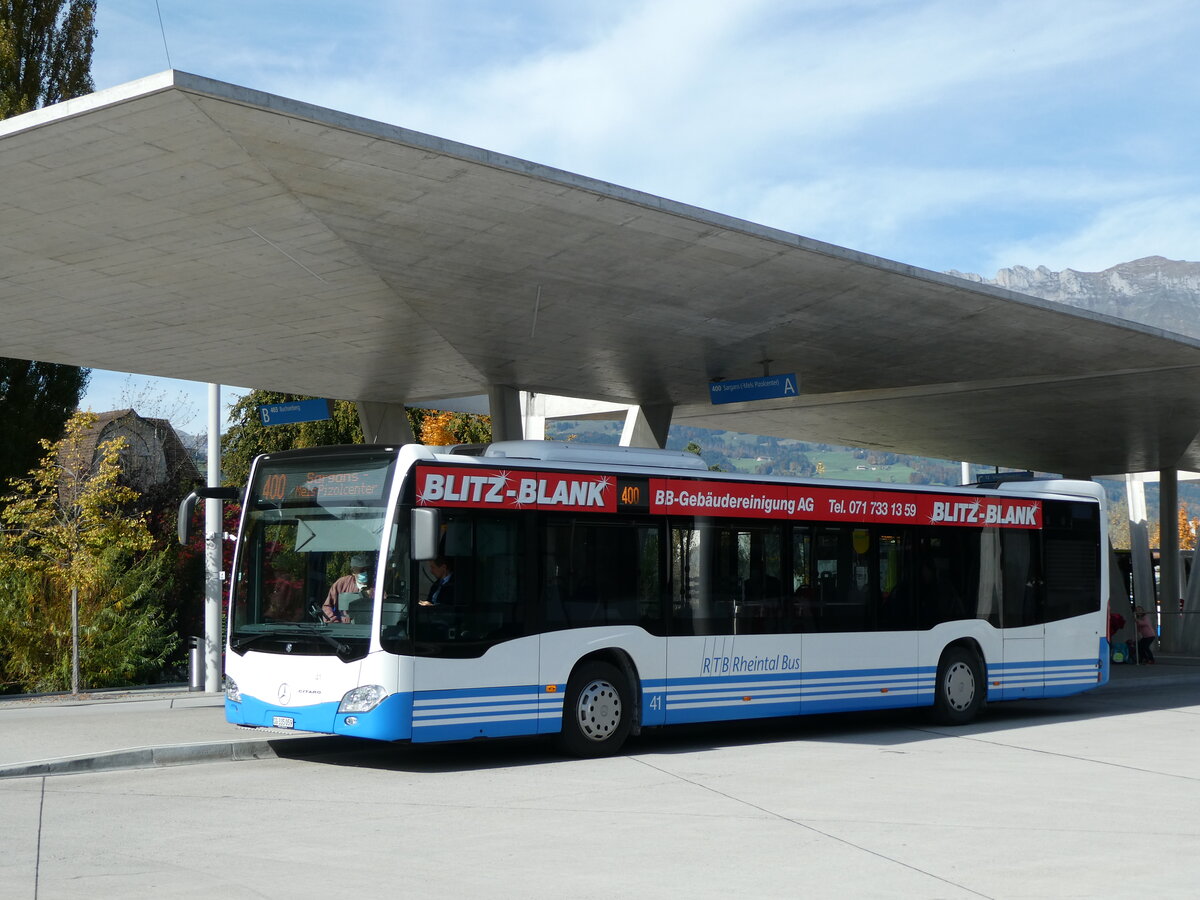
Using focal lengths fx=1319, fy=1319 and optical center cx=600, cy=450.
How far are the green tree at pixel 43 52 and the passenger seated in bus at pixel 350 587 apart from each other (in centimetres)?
1937

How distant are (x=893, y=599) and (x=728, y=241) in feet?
15.3

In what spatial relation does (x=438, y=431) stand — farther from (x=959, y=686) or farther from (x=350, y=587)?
(x=350, y=587)

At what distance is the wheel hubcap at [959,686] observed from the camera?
639 inches

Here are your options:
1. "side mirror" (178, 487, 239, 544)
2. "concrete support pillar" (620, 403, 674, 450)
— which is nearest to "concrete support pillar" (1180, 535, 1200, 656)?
"concrete support pillar" (620, 403, 674, 450)

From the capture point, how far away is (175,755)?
12.4 m

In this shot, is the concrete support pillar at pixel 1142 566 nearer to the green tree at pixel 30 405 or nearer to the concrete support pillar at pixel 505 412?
the concrete support pillar at pixel 505 412

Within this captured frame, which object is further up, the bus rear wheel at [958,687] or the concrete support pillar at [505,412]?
the concrete support pillar at [505,412]

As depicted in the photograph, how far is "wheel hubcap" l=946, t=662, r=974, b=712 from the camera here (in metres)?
16.2

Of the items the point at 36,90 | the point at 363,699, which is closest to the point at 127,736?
the point at 363,699

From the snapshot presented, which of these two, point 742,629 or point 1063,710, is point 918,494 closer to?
point 742,629

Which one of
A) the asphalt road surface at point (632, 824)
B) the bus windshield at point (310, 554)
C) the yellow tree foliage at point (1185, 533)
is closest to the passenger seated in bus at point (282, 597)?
the bus windshield at point (310, 554)

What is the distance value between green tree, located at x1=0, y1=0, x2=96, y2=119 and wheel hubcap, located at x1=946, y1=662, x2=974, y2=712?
21.3m

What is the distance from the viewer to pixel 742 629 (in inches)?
551

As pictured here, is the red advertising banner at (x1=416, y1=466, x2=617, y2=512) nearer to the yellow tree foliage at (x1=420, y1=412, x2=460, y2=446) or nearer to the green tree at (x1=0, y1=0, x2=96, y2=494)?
the green tree at (x1=0, y1=0, x2=96, y2=494)
